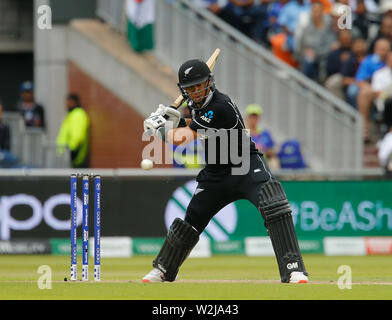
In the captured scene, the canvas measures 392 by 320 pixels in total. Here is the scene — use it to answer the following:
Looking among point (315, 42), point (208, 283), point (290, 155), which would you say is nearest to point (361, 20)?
point (315, 42)

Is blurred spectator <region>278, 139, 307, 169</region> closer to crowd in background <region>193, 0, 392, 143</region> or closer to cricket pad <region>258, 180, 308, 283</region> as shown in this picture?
crowd in background <region>193, 0, 392, 143</region>

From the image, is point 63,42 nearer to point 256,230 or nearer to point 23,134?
point 23,134

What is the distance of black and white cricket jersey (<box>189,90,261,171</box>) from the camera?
9609 millimetres

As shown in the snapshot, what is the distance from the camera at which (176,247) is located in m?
9.92

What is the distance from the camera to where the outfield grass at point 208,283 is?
853 centimetres

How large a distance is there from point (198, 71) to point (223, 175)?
989 mm

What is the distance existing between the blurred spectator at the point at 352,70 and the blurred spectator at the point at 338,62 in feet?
0.23

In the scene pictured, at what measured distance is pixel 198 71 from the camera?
376 inches

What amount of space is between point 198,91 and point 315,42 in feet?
29.4

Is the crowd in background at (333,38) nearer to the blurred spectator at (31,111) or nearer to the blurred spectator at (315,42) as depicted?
the blurred spectator at (315,42)

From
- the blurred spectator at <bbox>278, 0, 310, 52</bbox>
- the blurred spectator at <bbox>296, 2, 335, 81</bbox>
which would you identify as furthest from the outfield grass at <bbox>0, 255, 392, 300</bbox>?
the blurred spectator at <bbox>278, 0, 310, 52</bbox>

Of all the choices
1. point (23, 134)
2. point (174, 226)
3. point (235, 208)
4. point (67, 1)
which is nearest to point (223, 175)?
point (174, 226)

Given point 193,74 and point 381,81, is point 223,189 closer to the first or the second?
point 193,74
